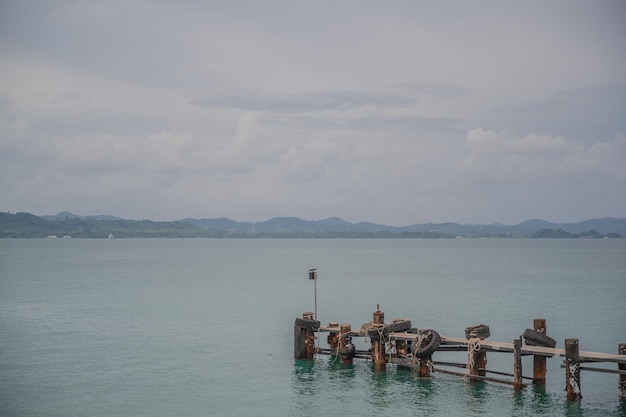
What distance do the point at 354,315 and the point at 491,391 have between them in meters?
26.5

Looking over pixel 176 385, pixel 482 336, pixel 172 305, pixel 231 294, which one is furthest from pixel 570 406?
pixel 231 294

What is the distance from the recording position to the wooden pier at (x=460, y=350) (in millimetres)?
22766

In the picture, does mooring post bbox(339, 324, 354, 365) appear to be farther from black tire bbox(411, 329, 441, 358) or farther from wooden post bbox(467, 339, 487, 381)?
wooden post bbox(467, 339, 487, 381)

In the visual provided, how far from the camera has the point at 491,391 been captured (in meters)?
24.8

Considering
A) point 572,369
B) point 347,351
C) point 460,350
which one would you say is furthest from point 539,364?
point 347,351

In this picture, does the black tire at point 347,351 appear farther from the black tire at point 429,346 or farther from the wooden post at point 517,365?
the wooden post at point 517,365

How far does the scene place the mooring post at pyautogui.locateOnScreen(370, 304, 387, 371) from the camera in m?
27.3

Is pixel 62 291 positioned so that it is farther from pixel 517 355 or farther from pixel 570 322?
pixel 517 355

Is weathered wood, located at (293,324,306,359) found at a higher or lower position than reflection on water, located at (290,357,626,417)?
higher

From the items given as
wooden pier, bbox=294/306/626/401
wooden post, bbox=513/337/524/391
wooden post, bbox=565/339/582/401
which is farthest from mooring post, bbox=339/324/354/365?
wooden post, bbox=565/339/582/401

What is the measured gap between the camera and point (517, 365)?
78.8ft

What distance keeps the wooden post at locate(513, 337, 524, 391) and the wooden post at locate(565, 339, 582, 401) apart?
1596mm

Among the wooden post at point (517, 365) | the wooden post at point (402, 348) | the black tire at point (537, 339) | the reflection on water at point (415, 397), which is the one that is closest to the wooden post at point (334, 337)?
the reflection on water at point (415, 397)

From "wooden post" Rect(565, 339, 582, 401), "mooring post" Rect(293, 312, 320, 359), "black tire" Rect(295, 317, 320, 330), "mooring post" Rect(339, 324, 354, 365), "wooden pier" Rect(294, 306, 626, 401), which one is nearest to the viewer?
"wooden post" Rect(565, 339, 582, 401)
